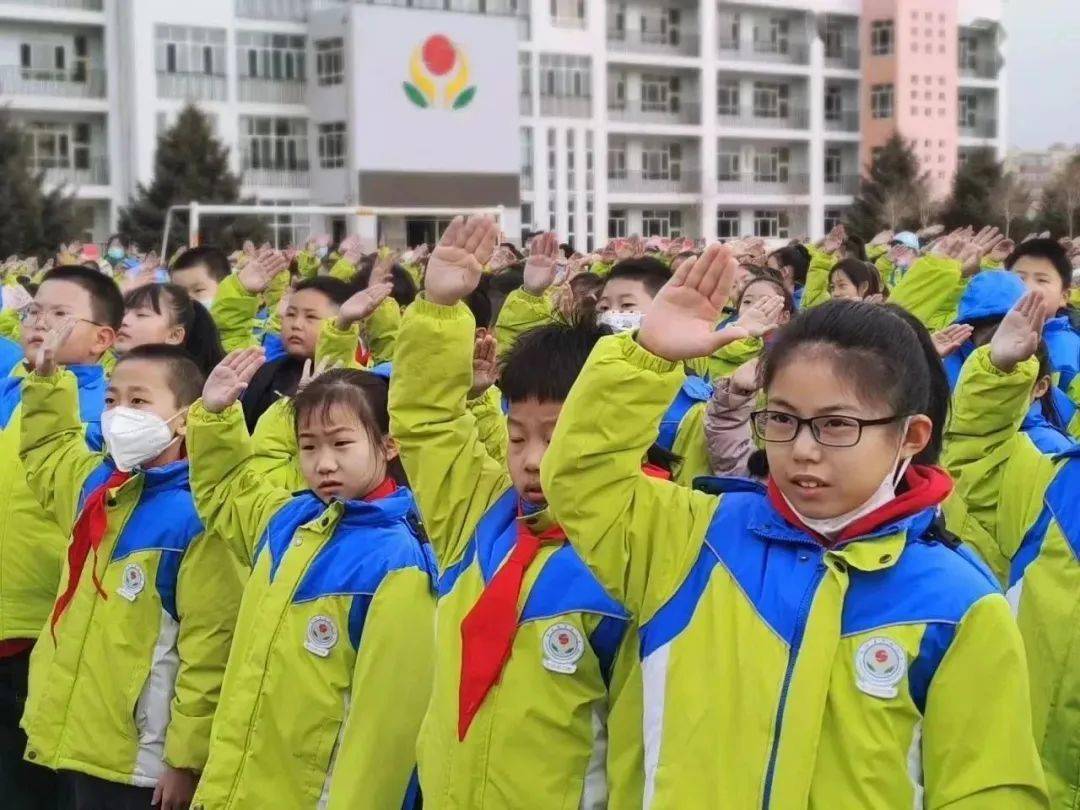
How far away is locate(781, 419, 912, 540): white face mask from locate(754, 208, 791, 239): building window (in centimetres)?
4160

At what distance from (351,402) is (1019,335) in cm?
150

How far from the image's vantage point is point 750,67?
42.2m

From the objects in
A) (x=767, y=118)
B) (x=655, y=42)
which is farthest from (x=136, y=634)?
(x=767, y=118)

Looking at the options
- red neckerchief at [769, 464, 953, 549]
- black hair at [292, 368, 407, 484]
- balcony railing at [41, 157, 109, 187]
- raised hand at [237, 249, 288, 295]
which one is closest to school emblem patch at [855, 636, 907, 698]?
red neckerchief at [769, 464, 953, 549]

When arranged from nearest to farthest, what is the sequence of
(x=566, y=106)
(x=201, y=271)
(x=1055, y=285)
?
(x=1055, y=285) → (x=201, y=271) → (x=566, y=106)

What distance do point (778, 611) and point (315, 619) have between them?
3.56ft

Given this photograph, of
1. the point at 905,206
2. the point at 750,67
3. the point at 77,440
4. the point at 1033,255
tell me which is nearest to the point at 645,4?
the point at 750,67

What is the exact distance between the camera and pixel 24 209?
2658 cm

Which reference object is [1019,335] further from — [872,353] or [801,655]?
[801,655]

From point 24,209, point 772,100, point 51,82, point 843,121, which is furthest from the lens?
point 843,121

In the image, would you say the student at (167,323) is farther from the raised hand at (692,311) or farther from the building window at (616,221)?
the building window at (616,221)

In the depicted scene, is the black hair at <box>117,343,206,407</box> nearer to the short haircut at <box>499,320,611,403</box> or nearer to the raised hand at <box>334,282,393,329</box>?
the raised hand at <box>334,282,393,329</box>

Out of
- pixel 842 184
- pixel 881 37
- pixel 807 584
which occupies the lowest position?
pixel 807 584

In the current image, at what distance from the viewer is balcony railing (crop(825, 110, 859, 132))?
1773 inches
